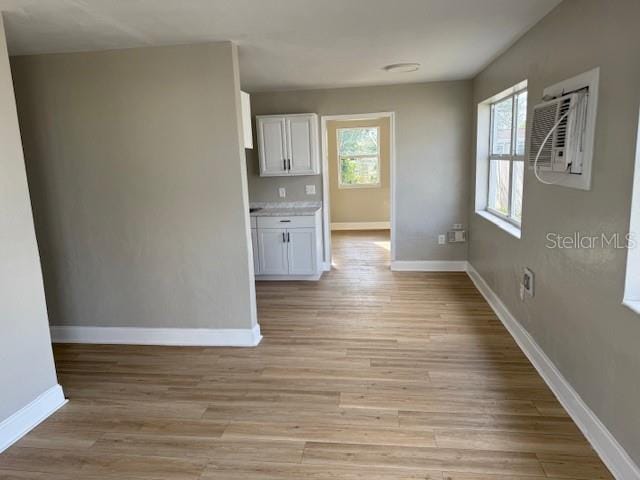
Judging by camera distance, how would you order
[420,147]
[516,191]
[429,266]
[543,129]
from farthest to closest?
[429,266], [420,147], [516,191], [543,129]

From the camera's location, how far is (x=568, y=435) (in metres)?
2.21

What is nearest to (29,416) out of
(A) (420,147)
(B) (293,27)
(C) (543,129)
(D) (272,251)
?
(B) (293,27)

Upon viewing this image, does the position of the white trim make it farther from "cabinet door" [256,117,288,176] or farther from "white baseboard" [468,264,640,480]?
"white baseboard" [468,264,640,480]

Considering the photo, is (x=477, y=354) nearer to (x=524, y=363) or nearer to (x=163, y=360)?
(x=524, y=363)

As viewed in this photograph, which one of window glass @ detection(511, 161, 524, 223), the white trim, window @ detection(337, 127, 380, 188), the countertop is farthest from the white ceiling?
window @ detection(337, 127, 380, 188)

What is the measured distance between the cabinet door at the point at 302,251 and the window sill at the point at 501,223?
1863 millimetres

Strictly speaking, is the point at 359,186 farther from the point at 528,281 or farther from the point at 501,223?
the point at 528,281

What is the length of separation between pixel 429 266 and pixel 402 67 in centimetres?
246

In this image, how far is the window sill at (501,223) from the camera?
351 centimetres

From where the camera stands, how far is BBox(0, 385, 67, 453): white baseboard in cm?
229

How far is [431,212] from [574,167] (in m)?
3.11

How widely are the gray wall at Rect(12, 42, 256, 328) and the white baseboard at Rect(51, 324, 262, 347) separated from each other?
2.5 inches

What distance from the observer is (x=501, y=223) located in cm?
398

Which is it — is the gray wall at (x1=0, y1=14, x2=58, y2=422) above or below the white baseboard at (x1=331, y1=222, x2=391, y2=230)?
above
